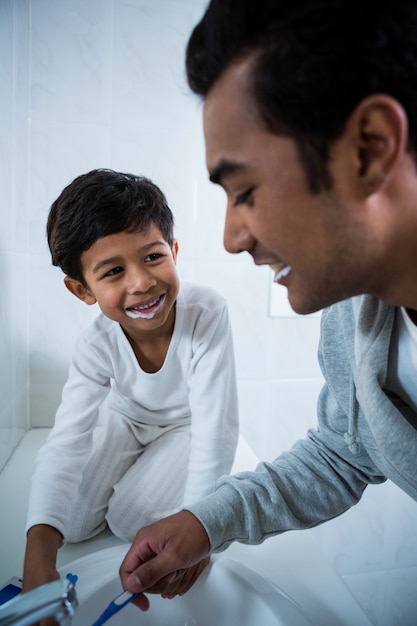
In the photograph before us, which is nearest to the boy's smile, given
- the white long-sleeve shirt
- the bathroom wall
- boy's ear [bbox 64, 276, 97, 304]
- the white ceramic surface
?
boy's ear [bbox 64, 276, 97, 304]

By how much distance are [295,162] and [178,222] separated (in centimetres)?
82

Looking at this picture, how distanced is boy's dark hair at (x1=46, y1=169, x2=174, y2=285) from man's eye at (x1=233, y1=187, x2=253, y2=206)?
12.9 inches

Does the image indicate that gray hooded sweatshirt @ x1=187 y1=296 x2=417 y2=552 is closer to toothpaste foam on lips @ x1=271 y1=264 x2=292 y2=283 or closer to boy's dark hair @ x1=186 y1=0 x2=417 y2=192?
toothpaste foam on lips @ x1=271 y1=264 x2=292 y2=283

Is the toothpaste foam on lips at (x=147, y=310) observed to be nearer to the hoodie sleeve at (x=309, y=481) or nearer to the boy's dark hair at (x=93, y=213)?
the boy's dark hair at (x=93, y=213)

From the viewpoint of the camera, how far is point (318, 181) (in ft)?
1.32

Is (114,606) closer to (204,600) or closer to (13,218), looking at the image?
(204,600)

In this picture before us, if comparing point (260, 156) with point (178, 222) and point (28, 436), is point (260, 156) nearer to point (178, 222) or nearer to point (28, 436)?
point (178, 222)

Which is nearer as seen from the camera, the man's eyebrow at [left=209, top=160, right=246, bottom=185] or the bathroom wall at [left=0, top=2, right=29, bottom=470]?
the man's eyebrow at [left=209, top=160, right=246, bottom=185]

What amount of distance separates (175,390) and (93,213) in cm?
40

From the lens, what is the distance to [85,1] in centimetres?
109

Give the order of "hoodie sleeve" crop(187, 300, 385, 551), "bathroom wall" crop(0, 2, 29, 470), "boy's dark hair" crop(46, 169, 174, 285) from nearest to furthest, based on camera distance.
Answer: "hoodie sleeve" crop(187, 300, 385, 551) < "boy's dark hair" crop(46, 169, 174, 285) < "bathroom wall" crop(0, 2, 29, 470)

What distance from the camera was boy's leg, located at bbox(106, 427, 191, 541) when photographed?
79cm

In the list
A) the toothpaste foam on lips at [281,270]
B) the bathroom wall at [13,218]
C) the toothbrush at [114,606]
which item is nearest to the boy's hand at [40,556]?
the toothbrush at [114,606]

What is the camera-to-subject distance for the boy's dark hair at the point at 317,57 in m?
0.35
